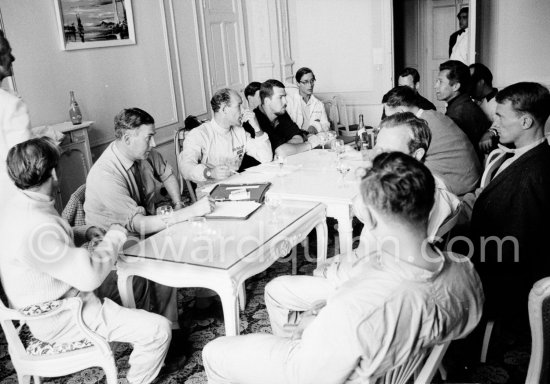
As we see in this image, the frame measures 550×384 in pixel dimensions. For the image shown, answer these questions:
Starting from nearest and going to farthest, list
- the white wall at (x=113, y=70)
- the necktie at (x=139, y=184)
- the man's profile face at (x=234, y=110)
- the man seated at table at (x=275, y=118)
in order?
the necktie at (x=139, y=184) → the man's profile face at (x=234, y=110) → the man seated at table at (x=275, y=118) → the white wall at (x=113, y=70)

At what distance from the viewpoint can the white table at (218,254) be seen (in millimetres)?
1940

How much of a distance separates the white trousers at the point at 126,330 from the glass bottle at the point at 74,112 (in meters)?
2.67

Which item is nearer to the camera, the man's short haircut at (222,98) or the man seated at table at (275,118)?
the man's short haircut at (222,98)

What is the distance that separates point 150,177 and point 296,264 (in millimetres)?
1184

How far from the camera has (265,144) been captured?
379cm

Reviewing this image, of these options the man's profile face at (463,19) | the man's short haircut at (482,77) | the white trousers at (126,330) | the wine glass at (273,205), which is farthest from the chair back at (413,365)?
the man's profile face at (463,19)

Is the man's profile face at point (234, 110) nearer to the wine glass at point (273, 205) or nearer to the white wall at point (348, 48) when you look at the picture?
the wine glass at point (273, 205)

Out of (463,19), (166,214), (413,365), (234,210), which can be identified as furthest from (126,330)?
(463,19)

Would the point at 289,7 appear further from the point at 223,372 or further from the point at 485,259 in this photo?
the point at 223,372

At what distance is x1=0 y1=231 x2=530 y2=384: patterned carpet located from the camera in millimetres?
2260

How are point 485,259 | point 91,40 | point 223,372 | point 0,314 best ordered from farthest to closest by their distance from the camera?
point 91,40 < point 485,259 < point 0,314 < point 223,372

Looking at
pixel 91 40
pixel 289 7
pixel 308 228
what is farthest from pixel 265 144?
pixel 289 7

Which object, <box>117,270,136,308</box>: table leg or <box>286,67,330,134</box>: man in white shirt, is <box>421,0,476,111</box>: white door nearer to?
<box>286,67,330,134</box>: man in white shirt

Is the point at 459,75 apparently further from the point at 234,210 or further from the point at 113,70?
the point at 113,70
